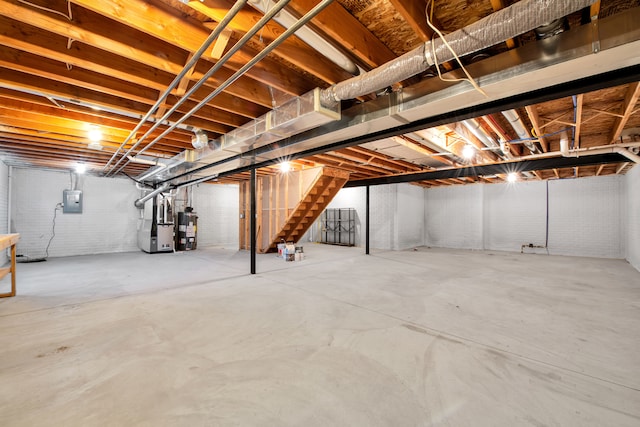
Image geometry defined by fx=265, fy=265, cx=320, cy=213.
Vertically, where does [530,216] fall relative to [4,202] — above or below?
below

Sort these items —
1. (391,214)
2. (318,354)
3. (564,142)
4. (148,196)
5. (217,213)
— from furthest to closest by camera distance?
1. (217,213)
2. (391,214)
3. (148,196)
4. (564,142)
5. (318,354)

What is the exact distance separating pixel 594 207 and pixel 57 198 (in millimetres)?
14411

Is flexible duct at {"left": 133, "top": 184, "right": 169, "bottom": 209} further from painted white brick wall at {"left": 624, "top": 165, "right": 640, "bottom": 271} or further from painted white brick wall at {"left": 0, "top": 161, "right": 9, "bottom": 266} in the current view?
painted white brick wall at {"left": 624, "top": 165, "right": 640, "bottom": 271}

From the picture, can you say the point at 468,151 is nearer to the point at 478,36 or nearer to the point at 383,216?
the point at 478,36

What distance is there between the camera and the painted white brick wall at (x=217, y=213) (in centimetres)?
915

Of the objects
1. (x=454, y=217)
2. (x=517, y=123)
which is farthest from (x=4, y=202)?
(x=454, y=217)

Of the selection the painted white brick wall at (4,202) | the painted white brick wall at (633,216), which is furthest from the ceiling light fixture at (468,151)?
the painted white brick wall at (4,202)

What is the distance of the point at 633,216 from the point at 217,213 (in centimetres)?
1122

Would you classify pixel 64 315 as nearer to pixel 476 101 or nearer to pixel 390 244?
pixel 476 101

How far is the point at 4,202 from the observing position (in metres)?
5.73

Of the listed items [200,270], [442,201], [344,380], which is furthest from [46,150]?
[442,201]

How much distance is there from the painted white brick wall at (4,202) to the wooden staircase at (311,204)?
549cm

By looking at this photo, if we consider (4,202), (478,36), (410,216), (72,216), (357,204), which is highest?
(478,36)

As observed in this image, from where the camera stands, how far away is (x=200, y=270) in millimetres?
5156
